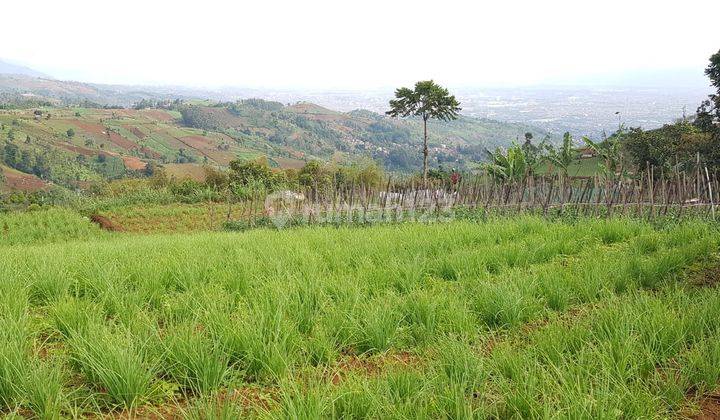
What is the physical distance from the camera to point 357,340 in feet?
9.24

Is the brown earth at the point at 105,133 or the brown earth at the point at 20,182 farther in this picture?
the brown earth at the point at 105,133

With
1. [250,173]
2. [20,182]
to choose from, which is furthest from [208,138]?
[250,173]

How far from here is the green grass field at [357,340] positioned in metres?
1.98

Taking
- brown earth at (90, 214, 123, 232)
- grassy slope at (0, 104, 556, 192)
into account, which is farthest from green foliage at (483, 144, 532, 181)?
grassy slope at (0, 104, 556, 192)

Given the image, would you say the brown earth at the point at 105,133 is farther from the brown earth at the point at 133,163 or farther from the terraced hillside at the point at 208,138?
the brown earth at the point at 133,163

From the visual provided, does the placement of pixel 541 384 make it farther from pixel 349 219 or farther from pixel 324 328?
pixel 349 219

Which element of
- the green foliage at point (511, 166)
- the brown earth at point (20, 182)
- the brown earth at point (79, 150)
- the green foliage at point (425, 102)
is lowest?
the brown earth at point (20, 182)

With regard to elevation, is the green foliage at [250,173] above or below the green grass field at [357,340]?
below

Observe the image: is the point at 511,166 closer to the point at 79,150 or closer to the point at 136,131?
the point at 79,150

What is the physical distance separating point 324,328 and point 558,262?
325 cm

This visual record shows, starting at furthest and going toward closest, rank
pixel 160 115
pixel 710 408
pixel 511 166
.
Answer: pixel 160 115, pixel 511 166, pixel 710 408

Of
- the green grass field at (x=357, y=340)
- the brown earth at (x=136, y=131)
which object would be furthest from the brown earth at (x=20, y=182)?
the green grass field at (x=357, y=340)

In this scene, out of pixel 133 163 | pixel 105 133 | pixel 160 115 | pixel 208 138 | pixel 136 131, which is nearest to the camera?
pixel 133 163

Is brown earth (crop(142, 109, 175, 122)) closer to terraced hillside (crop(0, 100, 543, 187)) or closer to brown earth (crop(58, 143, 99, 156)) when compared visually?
terraced hillside (crop(0, 100, 543, 187))
